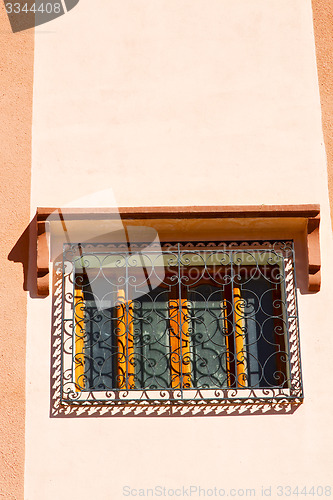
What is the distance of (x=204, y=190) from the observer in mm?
6496

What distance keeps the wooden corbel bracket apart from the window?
171 mm

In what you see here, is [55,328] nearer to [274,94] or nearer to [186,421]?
[186,421]

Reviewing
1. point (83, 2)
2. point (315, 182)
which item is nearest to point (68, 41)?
point (83, 2)

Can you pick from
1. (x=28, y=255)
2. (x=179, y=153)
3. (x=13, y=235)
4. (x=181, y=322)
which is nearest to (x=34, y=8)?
(x=179, y=153)

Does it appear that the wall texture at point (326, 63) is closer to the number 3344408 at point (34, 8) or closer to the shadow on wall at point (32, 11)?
the shadow on wall at point (32, 11)

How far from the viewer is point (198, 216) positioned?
6273mm

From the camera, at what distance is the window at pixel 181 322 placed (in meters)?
6.18

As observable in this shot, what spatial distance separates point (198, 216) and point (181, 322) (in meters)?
→ 0.81

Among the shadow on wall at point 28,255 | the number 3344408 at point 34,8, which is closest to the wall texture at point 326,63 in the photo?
the number 3344408 at point 34,8

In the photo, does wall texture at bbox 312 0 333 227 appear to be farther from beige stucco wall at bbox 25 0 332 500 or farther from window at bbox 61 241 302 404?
window at bbox 61 241 302 404

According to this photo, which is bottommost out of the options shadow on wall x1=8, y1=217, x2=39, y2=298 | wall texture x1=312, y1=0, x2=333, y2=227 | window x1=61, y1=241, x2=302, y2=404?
window x1=61, y1=241, x2=302, y2=404

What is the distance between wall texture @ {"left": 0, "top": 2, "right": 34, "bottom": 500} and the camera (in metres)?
5.95

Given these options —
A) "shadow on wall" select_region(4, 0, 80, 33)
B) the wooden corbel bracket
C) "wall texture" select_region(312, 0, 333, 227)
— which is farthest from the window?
"shadow on wall" select_region(4, 0, 80, 33)

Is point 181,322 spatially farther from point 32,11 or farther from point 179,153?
point 32,11
